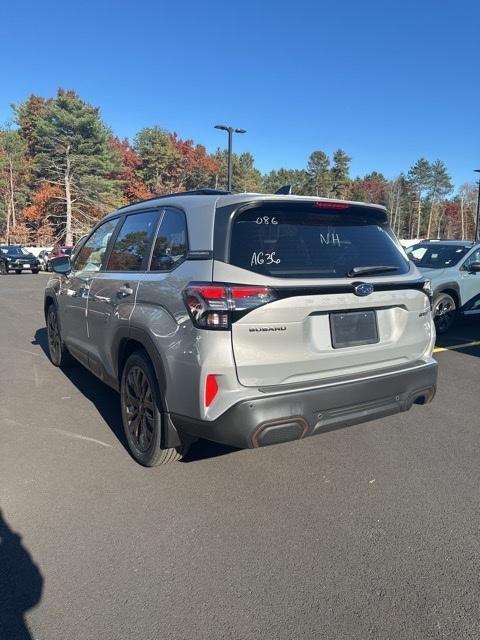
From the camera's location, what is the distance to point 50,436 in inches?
167

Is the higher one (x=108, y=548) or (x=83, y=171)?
(x=83, y=171)

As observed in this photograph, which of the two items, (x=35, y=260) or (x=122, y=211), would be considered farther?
(x=35, y=260)

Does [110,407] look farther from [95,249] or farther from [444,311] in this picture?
[444,311]

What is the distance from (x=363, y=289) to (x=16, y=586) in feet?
8.05

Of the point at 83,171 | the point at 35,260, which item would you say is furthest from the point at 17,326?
the point at 83,171

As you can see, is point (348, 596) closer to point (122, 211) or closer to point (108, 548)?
point (108, 548)

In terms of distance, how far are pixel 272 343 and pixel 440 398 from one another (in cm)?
311

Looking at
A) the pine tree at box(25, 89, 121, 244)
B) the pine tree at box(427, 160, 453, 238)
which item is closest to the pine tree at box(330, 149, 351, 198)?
the pine tree at box(427, 160, 453, 238)

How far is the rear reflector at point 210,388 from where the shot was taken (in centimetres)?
280

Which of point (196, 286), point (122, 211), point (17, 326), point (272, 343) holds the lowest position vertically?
point (17, 326)

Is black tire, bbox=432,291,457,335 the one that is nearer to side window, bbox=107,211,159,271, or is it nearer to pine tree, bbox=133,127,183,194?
side window, bbox=107,211,159,271

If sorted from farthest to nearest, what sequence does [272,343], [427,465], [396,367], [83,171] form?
[83,171], [427,465], [396,367], [272,343]

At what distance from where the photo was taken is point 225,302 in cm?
277

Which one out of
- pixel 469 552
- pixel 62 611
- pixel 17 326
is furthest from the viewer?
pixel 17 326
